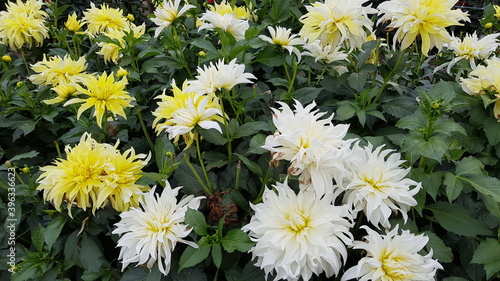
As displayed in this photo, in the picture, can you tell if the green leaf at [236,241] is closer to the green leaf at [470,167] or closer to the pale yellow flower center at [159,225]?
the pale yellow flower center at [159,225]

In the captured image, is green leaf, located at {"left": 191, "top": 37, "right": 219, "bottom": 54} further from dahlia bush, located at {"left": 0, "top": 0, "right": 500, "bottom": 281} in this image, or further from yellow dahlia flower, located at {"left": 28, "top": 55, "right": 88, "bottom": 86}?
yellow dahlia flower, located at {"left": 28, "top": 55, "right": 88, "bottom": 86}

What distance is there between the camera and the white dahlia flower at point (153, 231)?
1.08 metres

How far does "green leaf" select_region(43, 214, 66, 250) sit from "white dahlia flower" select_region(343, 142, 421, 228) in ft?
3.01

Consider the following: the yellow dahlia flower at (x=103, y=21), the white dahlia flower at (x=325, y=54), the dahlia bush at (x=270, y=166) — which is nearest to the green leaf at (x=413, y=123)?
the dahlia bush at (x=270, y=166)

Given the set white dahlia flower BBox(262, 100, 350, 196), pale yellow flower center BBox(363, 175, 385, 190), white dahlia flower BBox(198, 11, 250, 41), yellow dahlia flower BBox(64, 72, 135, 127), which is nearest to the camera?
white dahlia flower BBox(262, 100, 350, 196)

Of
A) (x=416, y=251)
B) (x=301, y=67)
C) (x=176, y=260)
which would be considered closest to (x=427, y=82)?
(x=301, y=67)

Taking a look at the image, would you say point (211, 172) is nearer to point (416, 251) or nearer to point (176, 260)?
point (176, 260)

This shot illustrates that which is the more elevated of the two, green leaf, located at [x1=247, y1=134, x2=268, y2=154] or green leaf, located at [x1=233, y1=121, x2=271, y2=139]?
green leaf, located at [x1=247, y1=134, x2=268, y2=154]

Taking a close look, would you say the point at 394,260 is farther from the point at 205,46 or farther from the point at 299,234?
the point at 205,46

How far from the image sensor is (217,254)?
3.60 feet

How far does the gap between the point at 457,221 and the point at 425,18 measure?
633 millimetres

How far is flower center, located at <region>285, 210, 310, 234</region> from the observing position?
3.28 feet

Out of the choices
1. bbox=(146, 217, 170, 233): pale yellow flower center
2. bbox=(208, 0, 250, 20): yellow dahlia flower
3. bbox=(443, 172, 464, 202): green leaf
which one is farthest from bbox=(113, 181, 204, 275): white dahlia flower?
bbox=(208, 0, 250, 20): yellow dahlia flower

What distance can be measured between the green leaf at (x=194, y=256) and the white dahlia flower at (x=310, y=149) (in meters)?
0.32
